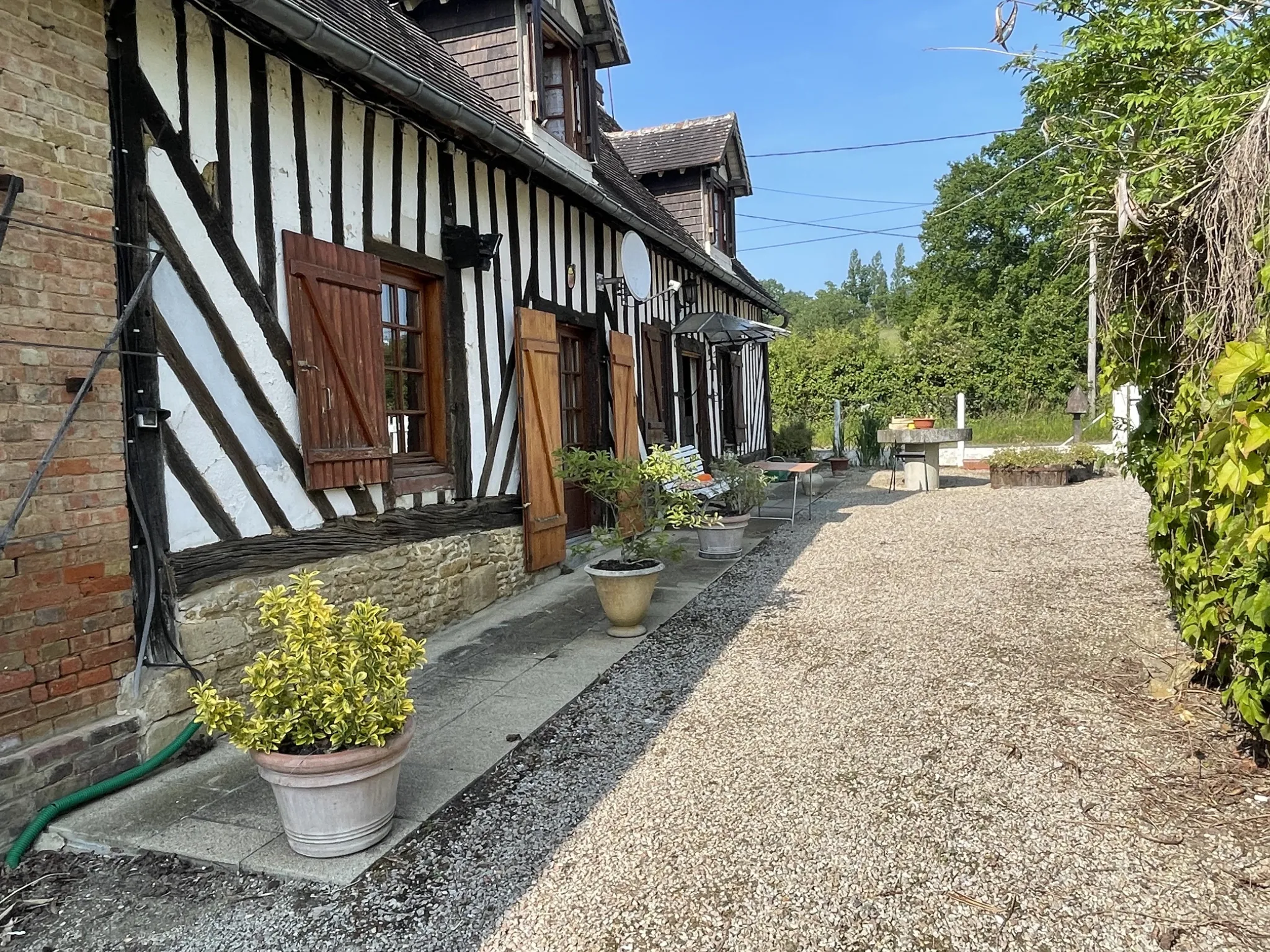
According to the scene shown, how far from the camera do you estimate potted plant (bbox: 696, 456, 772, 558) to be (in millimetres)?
7207

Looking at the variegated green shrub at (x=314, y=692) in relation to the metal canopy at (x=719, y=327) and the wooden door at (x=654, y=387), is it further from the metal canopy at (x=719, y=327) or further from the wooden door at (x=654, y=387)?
the metal canopy at (x=719, y=327)

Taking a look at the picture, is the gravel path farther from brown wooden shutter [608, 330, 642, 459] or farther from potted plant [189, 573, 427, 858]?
brown wooden shutter [608, 330, 642, 459]

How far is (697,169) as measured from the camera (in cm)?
1105

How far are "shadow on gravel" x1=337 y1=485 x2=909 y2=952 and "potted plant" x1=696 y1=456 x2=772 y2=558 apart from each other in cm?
225

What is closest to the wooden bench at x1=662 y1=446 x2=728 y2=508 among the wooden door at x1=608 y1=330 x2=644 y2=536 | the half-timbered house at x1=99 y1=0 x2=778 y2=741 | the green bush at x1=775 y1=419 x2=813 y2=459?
the wooden door at x1=608 y1=330 x2=644 y2=536

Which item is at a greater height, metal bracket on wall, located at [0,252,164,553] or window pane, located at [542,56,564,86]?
window pane, located at [542,56,564,86]

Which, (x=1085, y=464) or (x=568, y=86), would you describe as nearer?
(x=568, y=86)

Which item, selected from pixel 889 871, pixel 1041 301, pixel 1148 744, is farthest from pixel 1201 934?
pixel 1041 301

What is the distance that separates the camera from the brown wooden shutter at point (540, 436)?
5852 mm

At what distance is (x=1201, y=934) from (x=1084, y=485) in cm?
1093

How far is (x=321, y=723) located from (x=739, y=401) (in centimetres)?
1059

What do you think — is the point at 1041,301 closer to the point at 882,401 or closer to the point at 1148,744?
the point at 882,401

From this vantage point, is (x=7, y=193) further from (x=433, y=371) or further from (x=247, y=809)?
(x=433, y=371)

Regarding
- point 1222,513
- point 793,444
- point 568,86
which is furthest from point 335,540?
point 793,444
